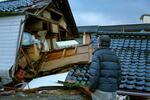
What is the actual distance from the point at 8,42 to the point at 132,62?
15.0 feet

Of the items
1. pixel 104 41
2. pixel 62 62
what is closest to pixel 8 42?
pixel 62 62

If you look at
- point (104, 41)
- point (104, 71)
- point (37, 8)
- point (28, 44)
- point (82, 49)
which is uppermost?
point (37, 8)

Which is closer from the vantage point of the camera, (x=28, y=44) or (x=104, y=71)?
(x=104, y=71)

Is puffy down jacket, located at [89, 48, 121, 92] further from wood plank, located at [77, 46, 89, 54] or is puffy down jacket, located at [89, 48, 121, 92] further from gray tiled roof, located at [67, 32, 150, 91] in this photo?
wood plank, located at [77, 46, 89, 54]

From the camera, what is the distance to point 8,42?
37.7ft

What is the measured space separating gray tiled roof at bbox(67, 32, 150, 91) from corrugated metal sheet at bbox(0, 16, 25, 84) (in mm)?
2370

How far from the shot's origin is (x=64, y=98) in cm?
853

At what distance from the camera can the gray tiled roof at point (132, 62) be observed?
851cm

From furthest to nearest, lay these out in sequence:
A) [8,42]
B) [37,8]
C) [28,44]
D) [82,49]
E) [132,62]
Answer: [37,8] < [82,49] < [28,44] < [8,42] < [132,62]

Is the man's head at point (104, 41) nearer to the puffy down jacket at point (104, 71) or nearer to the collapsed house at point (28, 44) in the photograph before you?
the puffy down jacket at point (104, 71)

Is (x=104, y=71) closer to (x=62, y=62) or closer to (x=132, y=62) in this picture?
(x=132, y=62)

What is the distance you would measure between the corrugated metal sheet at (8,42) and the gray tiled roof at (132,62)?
2.37 metres

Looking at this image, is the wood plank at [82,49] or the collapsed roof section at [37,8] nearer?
the wood plank at [82,49]

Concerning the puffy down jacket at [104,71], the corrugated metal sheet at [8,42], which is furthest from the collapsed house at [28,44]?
the puffy down jacket at [104,71]
